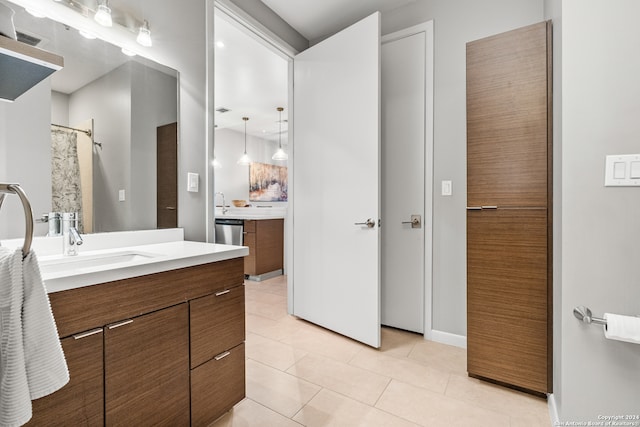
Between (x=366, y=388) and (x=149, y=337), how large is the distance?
1198 millimetres

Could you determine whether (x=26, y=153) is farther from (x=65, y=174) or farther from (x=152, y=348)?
(x=152, y=348)

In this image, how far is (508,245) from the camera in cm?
167

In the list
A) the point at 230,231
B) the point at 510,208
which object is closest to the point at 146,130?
the point at 510,208

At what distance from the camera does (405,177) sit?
2436 mm

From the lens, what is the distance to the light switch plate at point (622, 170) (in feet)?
3.66

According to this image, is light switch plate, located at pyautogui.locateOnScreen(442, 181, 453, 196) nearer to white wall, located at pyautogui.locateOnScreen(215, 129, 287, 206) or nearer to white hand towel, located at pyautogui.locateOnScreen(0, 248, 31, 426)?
white hand towel, located at pyautogui.locateOnScreen(0, 248, 31, 426)

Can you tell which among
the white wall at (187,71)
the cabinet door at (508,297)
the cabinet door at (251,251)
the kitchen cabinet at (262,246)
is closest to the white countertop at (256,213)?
the kitchen cabinet at (262,246)

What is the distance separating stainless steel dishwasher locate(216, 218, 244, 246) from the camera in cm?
431

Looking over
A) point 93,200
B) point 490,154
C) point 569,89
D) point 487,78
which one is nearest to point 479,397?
point 490,154

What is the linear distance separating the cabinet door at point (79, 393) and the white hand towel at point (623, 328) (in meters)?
1.71

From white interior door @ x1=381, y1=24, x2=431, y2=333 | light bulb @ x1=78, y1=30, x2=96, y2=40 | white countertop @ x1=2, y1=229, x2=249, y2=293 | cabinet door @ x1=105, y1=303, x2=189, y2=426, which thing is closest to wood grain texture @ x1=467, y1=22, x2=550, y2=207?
white interior door @ x1=381, y1=24, x2=431, y2=333

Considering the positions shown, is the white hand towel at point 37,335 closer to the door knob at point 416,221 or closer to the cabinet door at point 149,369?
the cabinet door at point 149,369

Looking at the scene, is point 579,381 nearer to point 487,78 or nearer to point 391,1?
point 487,78

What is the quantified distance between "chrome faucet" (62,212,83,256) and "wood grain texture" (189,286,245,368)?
57 centimetres
